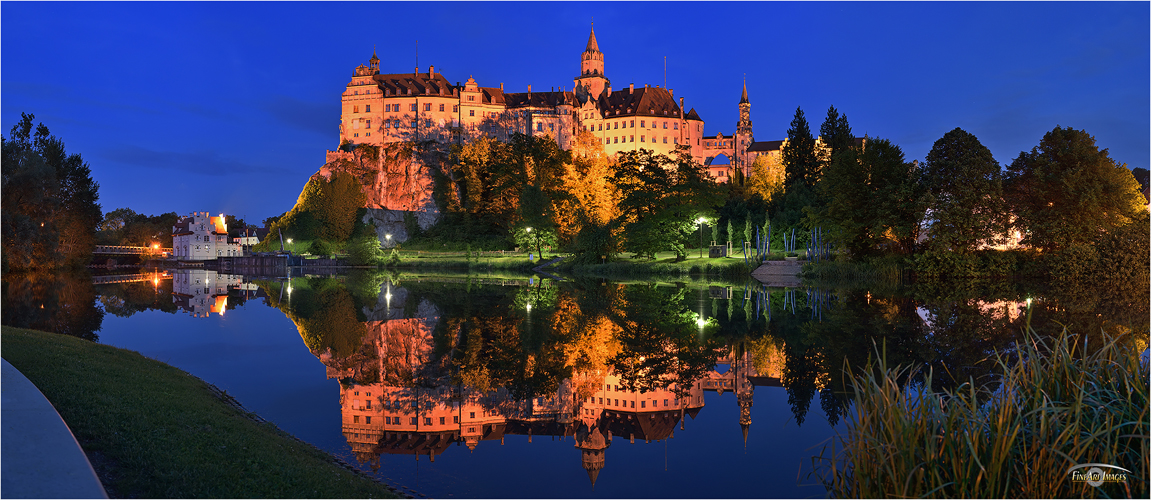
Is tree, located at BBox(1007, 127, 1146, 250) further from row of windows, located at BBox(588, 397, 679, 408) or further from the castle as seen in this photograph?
the castle

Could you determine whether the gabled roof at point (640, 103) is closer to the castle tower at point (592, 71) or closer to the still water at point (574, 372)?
the castle tower at point (592, 71)

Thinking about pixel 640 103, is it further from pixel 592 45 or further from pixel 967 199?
pixel 967 199

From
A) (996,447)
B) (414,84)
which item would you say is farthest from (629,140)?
(996,447)

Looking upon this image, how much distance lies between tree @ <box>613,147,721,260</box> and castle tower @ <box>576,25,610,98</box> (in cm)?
6643

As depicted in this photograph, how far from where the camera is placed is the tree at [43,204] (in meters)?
41.5

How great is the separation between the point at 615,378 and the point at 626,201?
43557mm

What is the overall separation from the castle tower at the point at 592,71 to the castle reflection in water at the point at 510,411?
110804 millimetres

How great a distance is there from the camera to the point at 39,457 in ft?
16.5

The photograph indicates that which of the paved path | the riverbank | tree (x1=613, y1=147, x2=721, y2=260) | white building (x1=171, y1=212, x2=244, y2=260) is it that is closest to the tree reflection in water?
the riverbank

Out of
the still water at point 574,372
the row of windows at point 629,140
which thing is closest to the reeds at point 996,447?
the still water at point 574,372

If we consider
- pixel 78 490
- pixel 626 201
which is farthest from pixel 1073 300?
pixel 626 201

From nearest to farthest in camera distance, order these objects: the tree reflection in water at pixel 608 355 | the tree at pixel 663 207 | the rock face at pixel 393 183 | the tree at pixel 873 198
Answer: the tree reflection in water at pixel 608 355, the tree at pixel 873 198, the tree at pixel 663 207, the rock face at pixel 393 183

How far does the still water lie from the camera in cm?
769

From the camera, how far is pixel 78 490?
4473 mm
